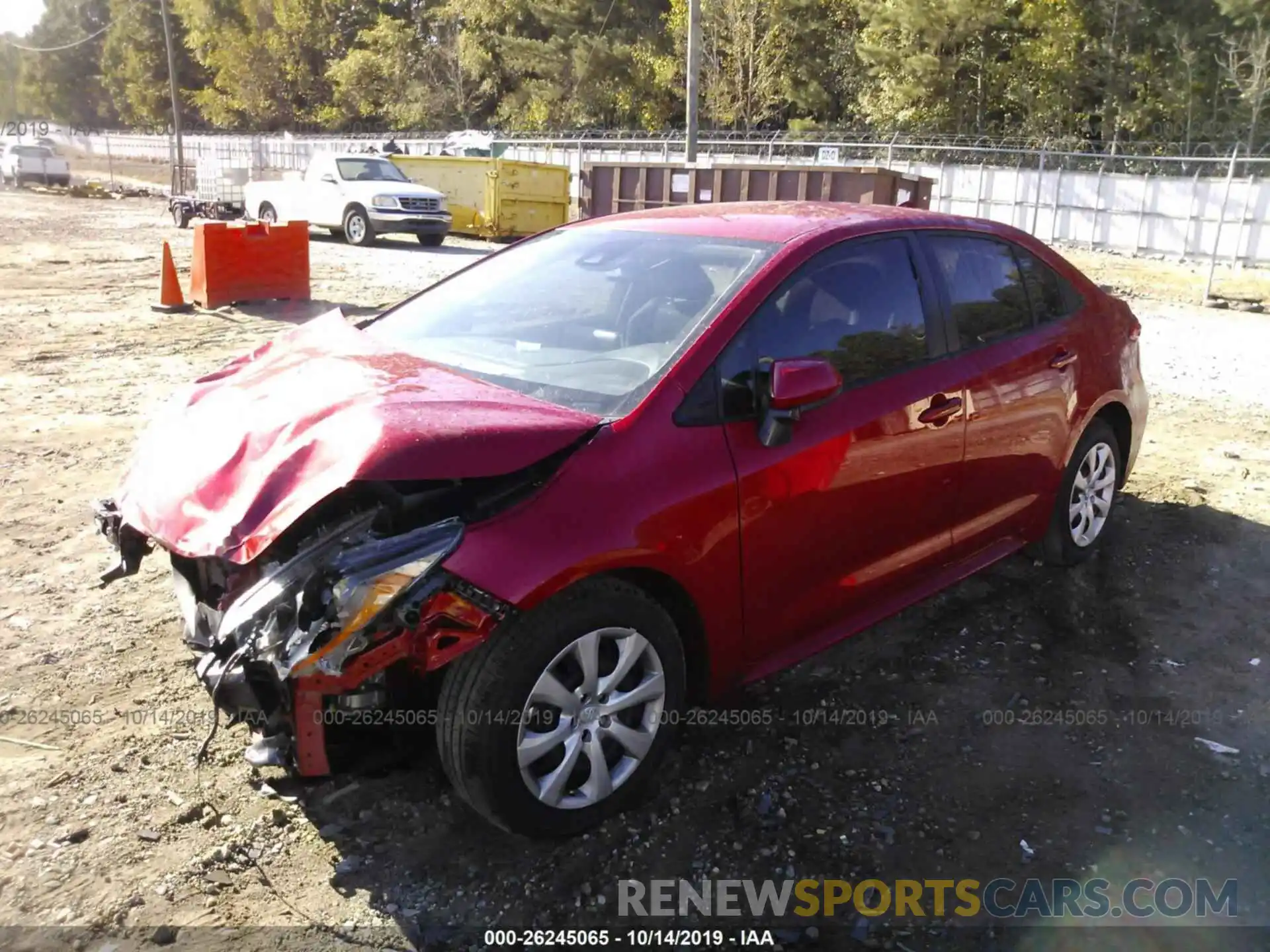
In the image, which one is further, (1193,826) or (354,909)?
(1193,826)

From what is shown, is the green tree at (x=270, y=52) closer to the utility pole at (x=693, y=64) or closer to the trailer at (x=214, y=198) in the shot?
the trailer at (x=214, y=198)

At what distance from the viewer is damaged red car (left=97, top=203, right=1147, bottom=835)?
2.65 metres

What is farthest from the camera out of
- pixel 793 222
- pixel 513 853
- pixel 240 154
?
pixel 240 154

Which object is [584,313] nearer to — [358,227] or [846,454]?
[846,454]

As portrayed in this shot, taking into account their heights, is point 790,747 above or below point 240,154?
below

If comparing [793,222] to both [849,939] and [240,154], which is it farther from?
[240,154]

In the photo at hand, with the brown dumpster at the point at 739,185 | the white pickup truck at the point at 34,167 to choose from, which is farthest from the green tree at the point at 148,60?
the brown dumpster at the point at 739,185

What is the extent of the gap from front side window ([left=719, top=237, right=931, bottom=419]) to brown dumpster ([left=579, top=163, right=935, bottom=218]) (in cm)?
1054

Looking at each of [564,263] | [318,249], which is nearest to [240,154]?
[318,249]

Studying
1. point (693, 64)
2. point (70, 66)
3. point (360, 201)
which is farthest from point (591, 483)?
point (70, 66)

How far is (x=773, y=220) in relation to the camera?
3807mm

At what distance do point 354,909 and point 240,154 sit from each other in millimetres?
60258

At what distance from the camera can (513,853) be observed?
294 cm

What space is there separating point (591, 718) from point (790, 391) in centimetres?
114
